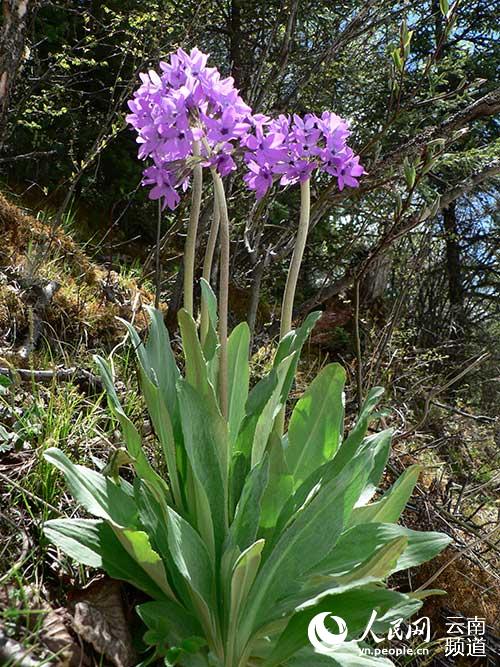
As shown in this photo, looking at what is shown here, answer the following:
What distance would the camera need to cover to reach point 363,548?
4.87 ft

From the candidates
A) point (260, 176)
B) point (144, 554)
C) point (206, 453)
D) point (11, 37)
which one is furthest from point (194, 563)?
point (11, 37)

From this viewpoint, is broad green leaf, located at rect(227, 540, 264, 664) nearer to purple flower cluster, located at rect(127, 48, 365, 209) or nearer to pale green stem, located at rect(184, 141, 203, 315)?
pale green stem, located at rect(184, 141, 203, 315)

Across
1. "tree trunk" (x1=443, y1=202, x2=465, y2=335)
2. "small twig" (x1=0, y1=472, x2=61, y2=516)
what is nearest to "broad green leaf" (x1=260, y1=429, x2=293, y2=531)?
"small twig" (x1=0, y1=472, x2=61, y2=516)

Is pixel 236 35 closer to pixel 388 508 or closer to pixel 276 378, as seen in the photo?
pixel 276 378

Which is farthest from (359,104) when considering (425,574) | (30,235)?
(425,574)

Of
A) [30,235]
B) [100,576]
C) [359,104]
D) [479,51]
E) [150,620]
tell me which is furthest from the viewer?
[479,51]

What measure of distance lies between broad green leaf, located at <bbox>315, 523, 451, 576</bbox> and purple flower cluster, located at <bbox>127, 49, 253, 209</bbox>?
0.88m

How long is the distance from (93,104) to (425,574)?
14.6 feet

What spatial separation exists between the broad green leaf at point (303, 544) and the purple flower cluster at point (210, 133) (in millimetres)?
699

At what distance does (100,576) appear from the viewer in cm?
158

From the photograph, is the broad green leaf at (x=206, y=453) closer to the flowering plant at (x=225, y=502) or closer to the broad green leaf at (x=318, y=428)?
the flowering plant at (x=225, y=502)

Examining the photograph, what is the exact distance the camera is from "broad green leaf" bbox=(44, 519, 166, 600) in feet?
4.63

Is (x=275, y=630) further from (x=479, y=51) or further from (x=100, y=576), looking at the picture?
(x=479, y=51)

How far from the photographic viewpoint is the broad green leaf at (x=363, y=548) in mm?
1472
